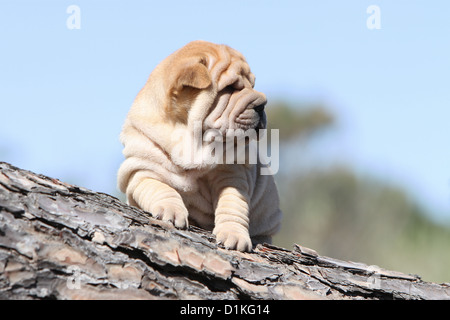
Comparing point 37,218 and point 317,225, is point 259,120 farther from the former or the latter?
point 317,225

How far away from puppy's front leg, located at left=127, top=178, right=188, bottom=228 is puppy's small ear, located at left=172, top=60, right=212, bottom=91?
87 centimetres

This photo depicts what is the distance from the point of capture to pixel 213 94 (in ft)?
17.3

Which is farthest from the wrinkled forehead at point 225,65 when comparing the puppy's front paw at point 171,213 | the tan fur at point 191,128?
the puppy's front paw at point 171,213

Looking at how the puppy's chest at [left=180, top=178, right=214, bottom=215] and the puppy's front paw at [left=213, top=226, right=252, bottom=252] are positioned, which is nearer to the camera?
the puppy's front paw at [left=213, top=226, right=252, bottom=252]

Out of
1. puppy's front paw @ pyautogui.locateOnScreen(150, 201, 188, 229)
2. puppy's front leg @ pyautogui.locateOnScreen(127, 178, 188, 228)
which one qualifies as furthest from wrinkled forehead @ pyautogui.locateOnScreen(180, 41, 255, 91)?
puppy's front paw @ pyautogui.locateOnScreen(150, 201, 188, 229)

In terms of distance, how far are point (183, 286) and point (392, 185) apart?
1085cm

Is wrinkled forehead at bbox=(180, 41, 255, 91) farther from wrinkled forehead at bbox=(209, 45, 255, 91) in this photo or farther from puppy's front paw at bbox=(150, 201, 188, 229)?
puppy's front paw at bbox=(150, 201, 188, 229)

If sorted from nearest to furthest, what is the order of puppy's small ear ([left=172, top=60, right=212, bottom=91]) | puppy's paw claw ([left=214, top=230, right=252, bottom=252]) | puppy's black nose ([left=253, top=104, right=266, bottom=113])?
puppy's paw claw ([left=214, top=230, right=252, bottom=252]) → puppy's small ear ([left=172, top=60, right=212, bottom=91]) → puppy's black nose ([left=253, top=104, right=266, bottom=113])

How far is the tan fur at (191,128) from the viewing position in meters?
5.19

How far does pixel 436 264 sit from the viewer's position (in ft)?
36.7

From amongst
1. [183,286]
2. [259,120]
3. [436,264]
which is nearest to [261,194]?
[259,120]

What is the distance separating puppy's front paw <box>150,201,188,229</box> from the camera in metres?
4.55

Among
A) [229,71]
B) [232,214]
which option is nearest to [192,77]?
[229,71]

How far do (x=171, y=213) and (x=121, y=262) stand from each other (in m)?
0.95
